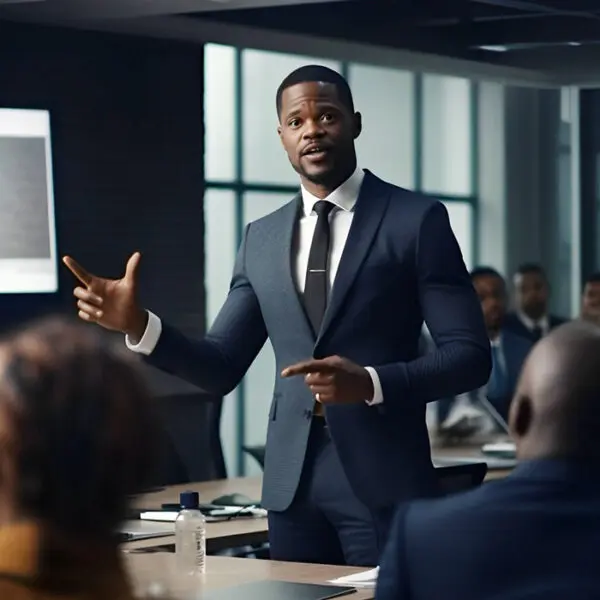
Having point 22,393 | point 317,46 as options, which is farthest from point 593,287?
point 22,393

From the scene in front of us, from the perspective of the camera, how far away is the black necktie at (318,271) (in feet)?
11.2

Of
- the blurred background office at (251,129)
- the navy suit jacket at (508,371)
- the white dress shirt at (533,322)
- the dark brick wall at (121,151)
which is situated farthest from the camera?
the white dress shirt at (533,322)

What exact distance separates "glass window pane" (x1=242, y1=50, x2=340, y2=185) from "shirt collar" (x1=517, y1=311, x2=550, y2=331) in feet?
8.42

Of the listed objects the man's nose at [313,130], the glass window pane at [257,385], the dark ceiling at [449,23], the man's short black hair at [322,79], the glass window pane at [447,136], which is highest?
the dark ceiling at [449,23]

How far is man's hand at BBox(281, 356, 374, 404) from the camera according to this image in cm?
307

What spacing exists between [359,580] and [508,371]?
5.22 meters

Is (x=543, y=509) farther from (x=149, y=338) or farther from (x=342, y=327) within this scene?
(x=149, y=338)

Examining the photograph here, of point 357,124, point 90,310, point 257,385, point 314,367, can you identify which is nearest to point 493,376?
point 257,385

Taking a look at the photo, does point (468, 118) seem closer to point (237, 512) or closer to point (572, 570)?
point (237, 512)

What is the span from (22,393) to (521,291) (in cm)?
929

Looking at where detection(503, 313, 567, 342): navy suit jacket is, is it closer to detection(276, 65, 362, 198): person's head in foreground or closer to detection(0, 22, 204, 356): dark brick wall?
detection(0, 22, 204, 356): dark brick wall

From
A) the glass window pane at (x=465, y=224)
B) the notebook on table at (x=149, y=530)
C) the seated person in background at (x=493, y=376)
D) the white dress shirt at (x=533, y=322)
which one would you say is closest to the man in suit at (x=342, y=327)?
the notebook on table at (x=149, y=530)

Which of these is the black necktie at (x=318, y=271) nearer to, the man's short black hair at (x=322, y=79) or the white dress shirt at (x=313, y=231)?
the white dress shirt at (x=313, y=231)

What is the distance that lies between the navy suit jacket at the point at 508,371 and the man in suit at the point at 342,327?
12.1 ft
